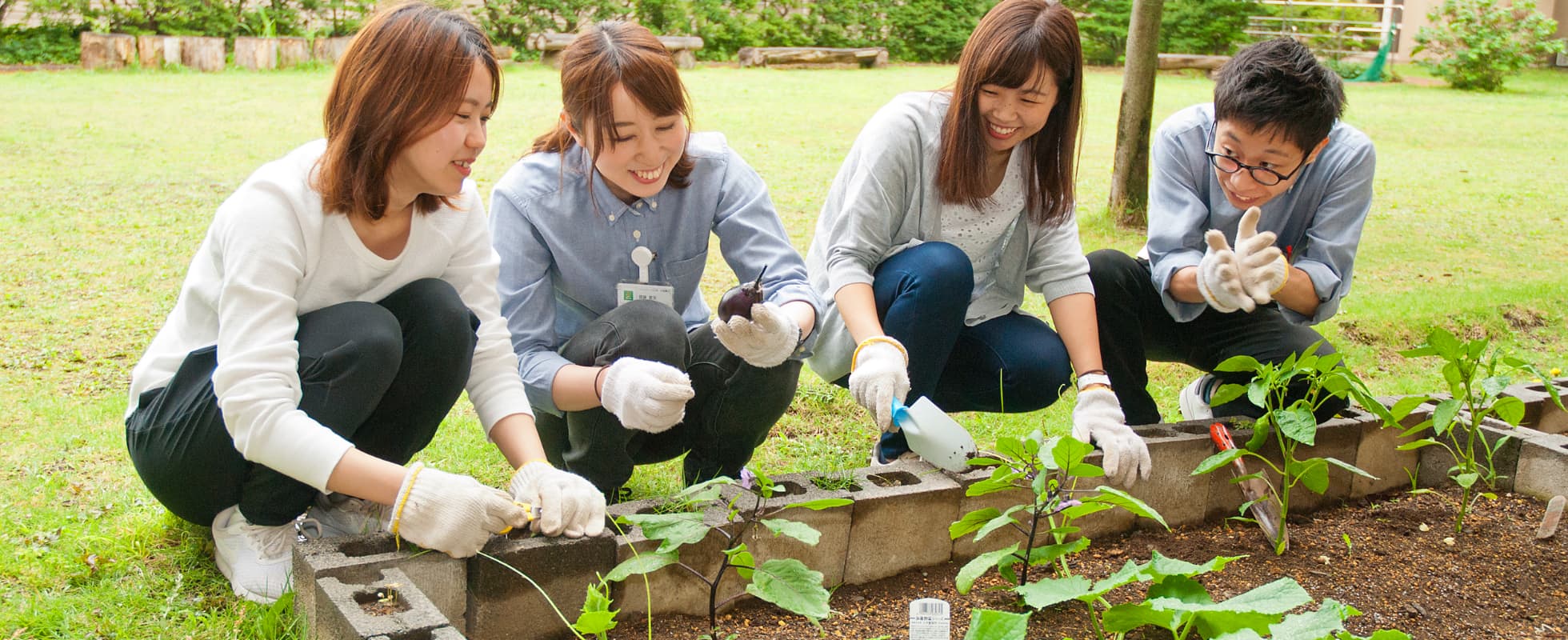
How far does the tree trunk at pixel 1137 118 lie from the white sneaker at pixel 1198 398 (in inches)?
86.8

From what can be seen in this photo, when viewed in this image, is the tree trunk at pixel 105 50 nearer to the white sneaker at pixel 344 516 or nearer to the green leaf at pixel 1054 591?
the white sneaker at pixel 344 516

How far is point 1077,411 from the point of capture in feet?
6.65

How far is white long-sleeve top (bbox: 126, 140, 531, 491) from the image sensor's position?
1501 mm

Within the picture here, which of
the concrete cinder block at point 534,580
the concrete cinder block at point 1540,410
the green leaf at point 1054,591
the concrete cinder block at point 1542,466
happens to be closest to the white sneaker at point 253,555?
the concrete cinder block at point 534,580

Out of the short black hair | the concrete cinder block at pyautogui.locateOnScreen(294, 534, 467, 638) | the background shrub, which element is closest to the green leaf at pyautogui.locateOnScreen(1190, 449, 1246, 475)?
the short black hair

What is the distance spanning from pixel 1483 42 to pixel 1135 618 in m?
15.3

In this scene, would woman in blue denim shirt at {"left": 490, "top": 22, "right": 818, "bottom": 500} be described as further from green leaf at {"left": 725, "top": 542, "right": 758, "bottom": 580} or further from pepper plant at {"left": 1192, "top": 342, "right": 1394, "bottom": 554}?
pepper plant at {"left": 1192, "top": 342, "right": 1394, "bottom": 554}

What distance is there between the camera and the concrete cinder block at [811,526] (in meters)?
1.67

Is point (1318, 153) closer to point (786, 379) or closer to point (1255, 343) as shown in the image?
point (1255, 343)

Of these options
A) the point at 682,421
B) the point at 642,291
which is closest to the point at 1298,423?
the point at 682,421

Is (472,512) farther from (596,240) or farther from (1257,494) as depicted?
(1257,494)

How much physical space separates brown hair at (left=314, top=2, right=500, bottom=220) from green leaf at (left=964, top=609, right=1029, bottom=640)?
37.7 inches

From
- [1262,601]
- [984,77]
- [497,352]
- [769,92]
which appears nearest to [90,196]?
[497,352]

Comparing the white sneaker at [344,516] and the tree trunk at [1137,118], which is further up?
the tree trunk at [1137,118]
